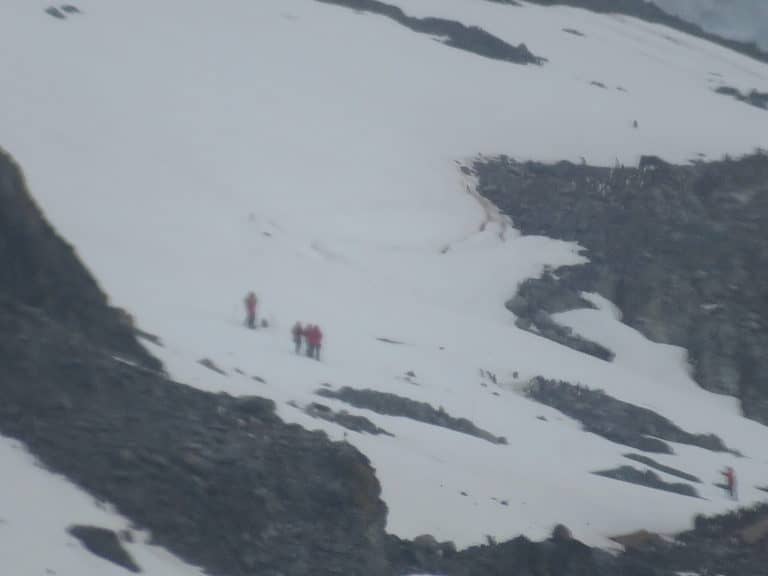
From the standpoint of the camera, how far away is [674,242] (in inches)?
1577

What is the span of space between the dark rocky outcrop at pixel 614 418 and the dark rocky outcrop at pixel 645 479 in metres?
2.87

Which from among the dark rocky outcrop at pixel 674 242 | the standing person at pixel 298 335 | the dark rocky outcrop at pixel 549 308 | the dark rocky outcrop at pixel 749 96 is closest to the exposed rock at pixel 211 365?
the standing person at pixel 298 335

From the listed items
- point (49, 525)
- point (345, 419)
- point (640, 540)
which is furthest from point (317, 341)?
point (49, 525)

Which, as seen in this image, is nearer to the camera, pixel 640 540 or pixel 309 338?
pixel 640 540

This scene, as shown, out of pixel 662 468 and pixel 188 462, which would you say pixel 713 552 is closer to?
pixel 662 468

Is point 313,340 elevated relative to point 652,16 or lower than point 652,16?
elevated

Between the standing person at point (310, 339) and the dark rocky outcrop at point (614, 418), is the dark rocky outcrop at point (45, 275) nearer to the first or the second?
the standing person at point (310, 339)

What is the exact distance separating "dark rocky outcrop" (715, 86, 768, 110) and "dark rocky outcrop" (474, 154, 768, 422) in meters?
11.1

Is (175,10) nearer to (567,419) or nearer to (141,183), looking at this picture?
(141,183)

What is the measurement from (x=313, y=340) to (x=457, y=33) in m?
33.4

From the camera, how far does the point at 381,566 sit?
15602mm

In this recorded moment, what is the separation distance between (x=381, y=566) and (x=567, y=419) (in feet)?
41.4

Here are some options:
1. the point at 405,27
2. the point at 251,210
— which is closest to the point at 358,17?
the point at 405,27

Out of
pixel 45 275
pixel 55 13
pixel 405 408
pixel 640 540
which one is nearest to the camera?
pixel 45 275
